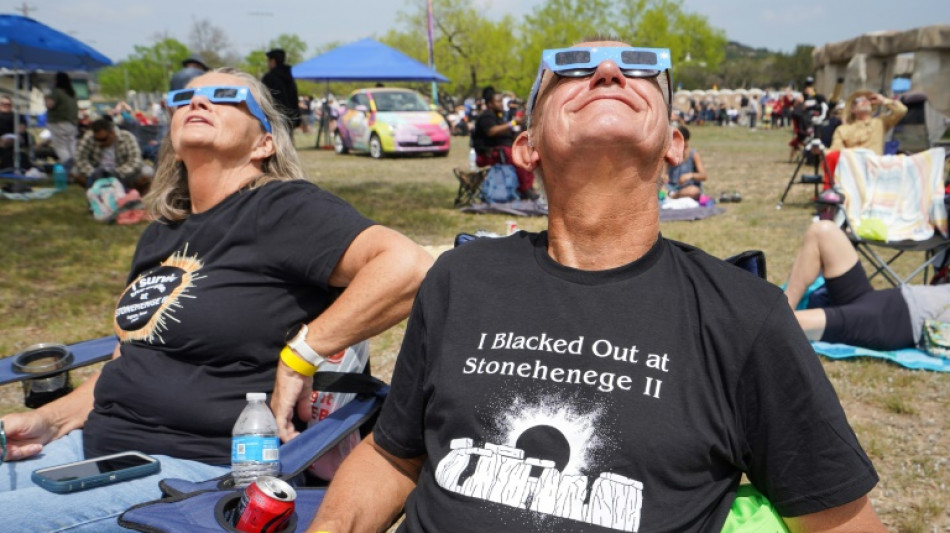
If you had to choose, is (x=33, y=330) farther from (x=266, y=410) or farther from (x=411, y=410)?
(x=411, y=410)

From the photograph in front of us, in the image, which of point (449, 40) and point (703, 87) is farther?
point (703, 87)

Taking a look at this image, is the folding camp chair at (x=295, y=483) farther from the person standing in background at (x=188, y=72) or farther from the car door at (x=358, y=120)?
the car door at (x=358, y=120)

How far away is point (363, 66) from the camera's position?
66.6ft

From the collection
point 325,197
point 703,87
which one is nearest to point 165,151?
point 325,197

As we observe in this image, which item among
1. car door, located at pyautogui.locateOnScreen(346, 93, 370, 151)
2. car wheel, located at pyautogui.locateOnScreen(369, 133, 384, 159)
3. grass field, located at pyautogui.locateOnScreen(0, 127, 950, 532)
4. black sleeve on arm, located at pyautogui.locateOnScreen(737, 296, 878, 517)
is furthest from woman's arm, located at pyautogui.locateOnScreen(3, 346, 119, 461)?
car door, located at pyautogui.locateOnScreen(346, 93, 370, 151)

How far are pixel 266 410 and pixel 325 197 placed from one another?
0.66 meters

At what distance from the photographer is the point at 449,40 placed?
49.3 meters

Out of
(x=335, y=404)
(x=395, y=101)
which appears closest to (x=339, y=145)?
(x=395, y=101)

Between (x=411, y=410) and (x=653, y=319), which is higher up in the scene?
(x=653, y=319)

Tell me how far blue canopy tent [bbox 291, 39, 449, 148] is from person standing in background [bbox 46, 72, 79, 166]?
21.2 feet

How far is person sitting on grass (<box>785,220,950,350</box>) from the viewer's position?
4.52 meters

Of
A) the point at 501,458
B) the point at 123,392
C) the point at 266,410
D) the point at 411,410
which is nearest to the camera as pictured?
the point at 501,458

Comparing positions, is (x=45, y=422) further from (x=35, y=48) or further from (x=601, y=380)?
(x=35, y=48)

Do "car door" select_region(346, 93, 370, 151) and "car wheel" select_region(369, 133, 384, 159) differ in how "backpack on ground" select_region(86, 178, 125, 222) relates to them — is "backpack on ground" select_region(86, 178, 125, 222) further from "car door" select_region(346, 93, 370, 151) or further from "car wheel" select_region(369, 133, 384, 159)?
"car door" select_region(346, 93, 370, 151)
